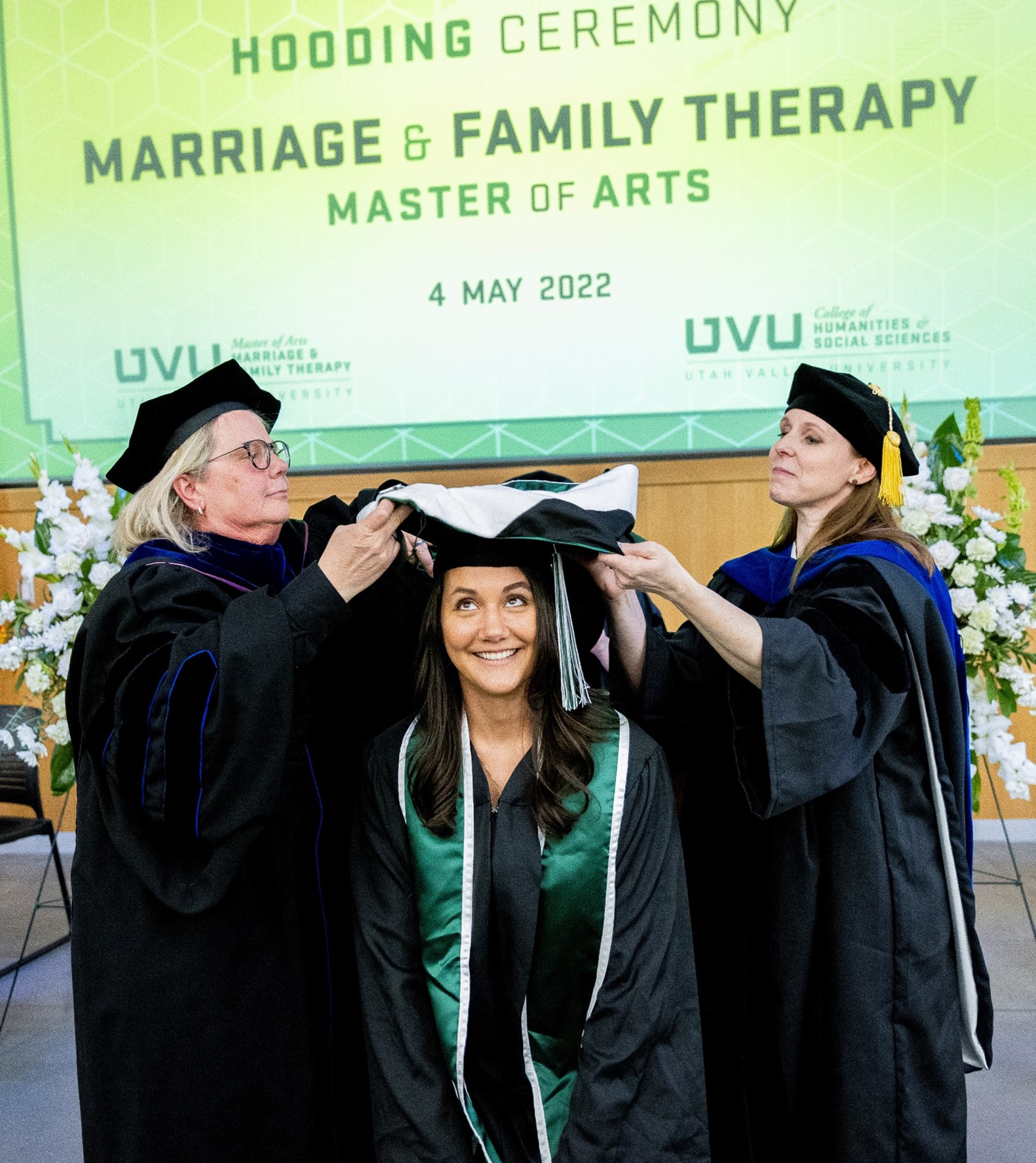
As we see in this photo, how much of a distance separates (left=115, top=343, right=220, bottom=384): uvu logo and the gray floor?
255cm

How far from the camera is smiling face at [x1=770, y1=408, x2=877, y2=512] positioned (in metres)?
2.21

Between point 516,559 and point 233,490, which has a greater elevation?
point 233,490

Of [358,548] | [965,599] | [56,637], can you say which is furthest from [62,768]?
[965,599]

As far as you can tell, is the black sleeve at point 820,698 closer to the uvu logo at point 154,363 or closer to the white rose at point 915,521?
the white rose at point 915,521

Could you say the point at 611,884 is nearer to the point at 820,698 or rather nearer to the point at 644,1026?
the point at 644,1026

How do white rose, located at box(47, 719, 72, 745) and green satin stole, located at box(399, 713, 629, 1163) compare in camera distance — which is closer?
A: green satin stole, located at box(399, 713, 629, 1163)

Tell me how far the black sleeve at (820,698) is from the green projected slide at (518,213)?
305 centimetres

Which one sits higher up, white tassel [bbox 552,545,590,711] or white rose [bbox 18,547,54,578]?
white rose [bbox 18,547,54,578]

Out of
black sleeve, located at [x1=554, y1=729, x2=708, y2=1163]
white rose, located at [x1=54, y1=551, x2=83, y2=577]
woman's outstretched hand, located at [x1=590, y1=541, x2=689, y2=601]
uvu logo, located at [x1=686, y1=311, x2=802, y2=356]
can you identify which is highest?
uvu logo, located at [x1=686, y1=311, x2=802, y2=356]

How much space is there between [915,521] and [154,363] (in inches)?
145

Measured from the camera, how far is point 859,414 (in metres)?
2.16

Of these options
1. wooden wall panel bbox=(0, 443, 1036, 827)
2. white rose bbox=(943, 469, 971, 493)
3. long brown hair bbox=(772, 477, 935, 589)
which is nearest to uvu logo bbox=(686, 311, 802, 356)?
wooden wall panel bbox=(0, 443, 1036, 827)

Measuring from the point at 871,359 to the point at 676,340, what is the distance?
896 mm

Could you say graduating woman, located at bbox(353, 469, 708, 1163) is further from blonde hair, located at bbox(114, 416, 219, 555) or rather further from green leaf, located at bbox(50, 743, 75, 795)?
green leaf, located at bbox(50, 743, 75, 795)
